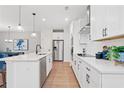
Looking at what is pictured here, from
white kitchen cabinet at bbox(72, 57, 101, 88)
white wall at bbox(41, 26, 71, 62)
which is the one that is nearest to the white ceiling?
white kitchen cabinet at bbox(72, 57, 101, 88)

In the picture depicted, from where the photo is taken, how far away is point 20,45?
1357 centimetres

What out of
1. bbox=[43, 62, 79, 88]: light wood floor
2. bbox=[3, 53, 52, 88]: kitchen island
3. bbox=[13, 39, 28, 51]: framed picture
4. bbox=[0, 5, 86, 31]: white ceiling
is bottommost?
bbox=[43, 62, 79, 88]: light wood floor

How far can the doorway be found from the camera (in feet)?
39.7

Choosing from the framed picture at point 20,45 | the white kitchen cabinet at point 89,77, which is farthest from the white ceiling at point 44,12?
the framed picture at point 20,45

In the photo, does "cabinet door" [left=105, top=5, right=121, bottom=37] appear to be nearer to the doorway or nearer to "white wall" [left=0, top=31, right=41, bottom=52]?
the doorway

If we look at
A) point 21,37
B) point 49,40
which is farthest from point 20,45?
point 49,40

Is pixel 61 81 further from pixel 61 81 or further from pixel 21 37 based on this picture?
pixel 21 37

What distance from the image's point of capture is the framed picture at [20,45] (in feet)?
44.4

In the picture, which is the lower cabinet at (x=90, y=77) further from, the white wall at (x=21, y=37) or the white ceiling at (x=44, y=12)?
the white wall at (x=21, y=37)

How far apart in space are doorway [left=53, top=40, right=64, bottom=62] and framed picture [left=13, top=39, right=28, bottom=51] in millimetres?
2835

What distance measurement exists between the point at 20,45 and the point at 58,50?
3.62m
